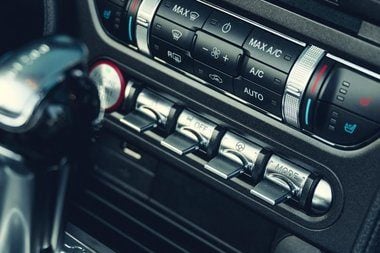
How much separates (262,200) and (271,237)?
48 mm

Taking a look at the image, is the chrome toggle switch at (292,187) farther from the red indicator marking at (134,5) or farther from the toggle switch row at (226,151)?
the red indicator marking at (134,5)

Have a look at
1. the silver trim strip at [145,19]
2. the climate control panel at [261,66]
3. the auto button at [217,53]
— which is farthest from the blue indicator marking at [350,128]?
the silver trim strip at [145,19]

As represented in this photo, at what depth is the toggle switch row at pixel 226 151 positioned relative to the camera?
0.62m

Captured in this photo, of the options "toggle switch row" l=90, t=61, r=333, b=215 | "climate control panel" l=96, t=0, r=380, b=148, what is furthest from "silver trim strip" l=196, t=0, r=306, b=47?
"toggle switch row" l=90, t=61, r=333, b=215

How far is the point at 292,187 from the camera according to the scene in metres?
0.62

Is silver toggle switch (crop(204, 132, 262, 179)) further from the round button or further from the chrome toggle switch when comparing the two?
the round button

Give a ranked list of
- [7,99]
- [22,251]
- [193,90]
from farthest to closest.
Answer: [193,90], [22,251], [7,99]

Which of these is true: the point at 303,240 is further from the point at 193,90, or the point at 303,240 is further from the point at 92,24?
the point at 92,24

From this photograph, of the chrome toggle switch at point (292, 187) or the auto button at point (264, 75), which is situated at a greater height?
the auto button at point (264, 75)

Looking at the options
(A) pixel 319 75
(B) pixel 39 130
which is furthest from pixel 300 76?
(B) pixel 39 130

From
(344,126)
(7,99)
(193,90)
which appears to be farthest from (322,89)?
(7,99)

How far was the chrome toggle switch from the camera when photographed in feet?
2.01

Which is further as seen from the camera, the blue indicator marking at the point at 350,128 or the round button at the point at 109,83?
the round button at the point at 109,83

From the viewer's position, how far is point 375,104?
1.82 ft
